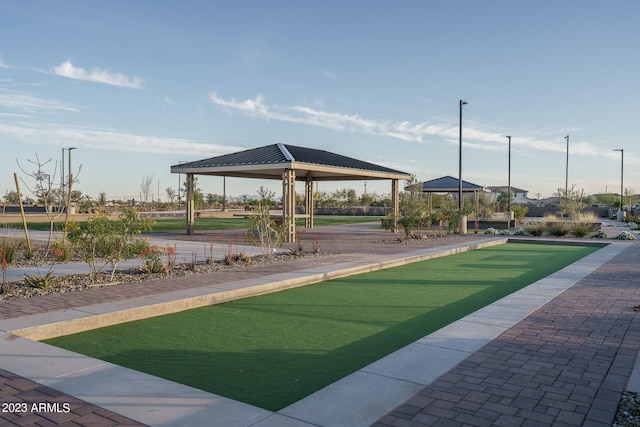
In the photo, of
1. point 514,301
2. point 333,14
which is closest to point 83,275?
point 514,301

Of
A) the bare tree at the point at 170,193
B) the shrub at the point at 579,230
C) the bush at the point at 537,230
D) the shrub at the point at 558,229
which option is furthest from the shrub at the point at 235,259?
the bare tree at the point at 170,193

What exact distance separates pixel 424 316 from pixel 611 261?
8.34 m

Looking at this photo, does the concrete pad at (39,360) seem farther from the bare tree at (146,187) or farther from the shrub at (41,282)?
the bare tree at (146,187)

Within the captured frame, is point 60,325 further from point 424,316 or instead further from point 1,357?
point 424,316

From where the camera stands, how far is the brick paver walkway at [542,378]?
3271 millimetres

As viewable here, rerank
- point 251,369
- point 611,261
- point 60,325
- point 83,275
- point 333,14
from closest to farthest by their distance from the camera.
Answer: point 251,369
point 60,325
point 83,275
point 611,261
point 333,14

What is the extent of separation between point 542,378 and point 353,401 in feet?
5.54

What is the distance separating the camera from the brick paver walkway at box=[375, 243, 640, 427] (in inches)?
129

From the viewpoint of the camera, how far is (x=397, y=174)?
2247 cm

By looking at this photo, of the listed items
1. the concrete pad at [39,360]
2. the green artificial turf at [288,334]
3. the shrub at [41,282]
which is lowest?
the green artificial turf at [288,334]

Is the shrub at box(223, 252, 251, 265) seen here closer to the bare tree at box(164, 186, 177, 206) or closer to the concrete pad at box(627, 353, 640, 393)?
the concrete pad at box(627, 353, 640, 393)

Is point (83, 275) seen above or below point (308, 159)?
below

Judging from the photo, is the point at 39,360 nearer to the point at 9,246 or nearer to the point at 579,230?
the point at 9,246

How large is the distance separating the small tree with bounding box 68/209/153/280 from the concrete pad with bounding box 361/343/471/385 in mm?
5817
